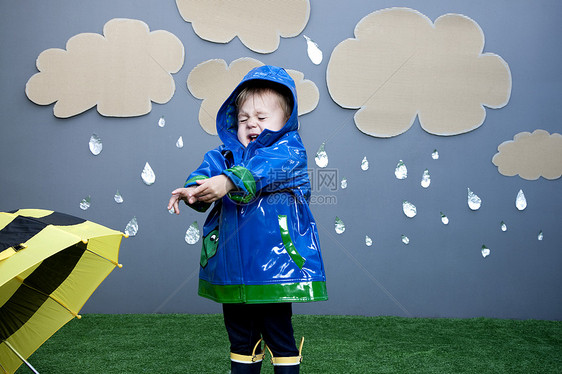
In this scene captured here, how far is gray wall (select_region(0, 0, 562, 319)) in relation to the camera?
2188 mm

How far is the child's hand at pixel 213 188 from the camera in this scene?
3.22 feet

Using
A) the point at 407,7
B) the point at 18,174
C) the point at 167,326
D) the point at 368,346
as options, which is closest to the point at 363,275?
the point at 368,346

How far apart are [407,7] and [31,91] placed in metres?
1.71

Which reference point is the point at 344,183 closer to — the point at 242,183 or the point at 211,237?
the point at 211,237

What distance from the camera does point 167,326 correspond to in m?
2.01

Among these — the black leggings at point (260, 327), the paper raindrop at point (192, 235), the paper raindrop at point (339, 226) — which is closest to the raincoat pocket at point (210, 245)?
the black leggings at point (260, 327)

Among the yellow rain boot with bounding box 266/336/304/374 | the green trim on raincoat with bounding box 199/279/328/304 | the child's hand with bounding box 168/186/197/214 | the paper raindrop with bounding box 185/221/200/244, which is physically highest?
the child's hand with bounding box 168/186/197/214

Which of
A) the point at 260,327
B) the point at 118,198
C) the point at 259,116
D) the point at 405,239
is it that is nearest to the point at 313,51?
the point at 405,239

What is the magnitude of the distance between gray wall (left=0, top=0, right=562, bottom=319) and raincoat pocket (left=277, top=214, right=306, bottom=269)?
46.8 inches

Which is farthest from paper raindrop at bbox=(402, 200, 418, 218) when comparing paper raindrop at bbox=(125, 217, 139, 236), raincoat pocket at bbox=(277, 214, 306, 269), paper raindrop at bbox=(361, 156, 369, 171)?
raincoat pocket at bbox=(277, 214, 306, 269)

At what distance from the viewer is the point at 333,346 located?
179cm

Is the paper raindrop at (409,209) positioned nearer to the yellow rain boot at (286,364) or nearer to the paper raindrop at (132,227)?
the paper raindrop at (132,227)

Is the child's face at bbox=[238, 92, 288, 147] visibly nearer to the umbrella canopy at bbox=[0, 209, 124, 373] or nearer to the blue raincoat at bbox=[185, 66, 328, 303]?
the blue raincoat at bbox=[185, 66, 328, 303]

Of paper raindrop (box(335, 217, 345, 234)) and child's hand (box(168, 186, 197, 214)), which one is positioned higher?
child's hand (box(168, 186, 197, 214))
